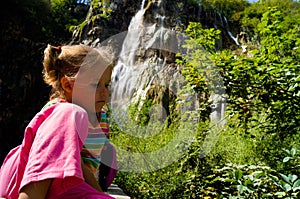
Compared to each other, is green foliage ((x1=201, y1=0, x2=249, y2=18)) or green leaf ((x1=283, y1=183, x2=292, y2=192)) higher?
green foliage ((x1=201, y1=0, x2=249, y2=18))

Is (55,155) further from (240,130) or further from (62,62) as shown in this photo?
(240,130)

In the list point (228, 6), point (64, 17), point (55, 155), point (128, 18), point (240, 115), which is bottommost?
point (240, 115)

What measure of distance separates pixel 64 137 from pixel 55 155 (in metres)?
0.04

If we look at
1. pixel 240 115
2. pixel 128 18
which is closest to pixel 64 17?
pixel 128 18

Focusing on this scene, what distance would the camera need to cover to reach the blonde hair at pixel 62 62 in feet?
3.43

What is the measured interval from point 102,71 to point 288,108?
203 centimetres

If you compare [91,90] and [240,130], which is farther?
[240,130]

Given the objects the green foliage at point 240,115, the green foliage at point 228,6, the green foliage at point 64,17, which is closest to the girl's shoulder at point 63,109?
the green foliage at point 240,115

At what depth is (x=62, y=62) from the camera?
1056 mm

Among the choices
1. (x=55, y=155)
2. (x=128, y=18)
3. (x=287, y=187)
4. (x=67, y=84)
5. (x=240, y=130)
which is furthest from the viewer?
(x=128, y=18)

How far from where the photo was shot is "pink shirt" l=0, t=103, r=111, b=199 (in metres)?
0.83

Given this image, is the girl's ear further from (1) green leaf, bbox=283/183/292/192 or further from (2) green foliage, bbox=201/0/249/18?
(2) green foliage, bbox=201/0/249/18

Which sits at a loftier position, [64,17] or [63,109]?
[64,17]

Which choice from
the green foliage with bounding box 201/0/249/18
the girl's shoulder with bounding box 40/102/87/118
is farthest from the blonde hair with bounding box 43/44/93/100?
the green foliage with bounding box 201/0/249/18
